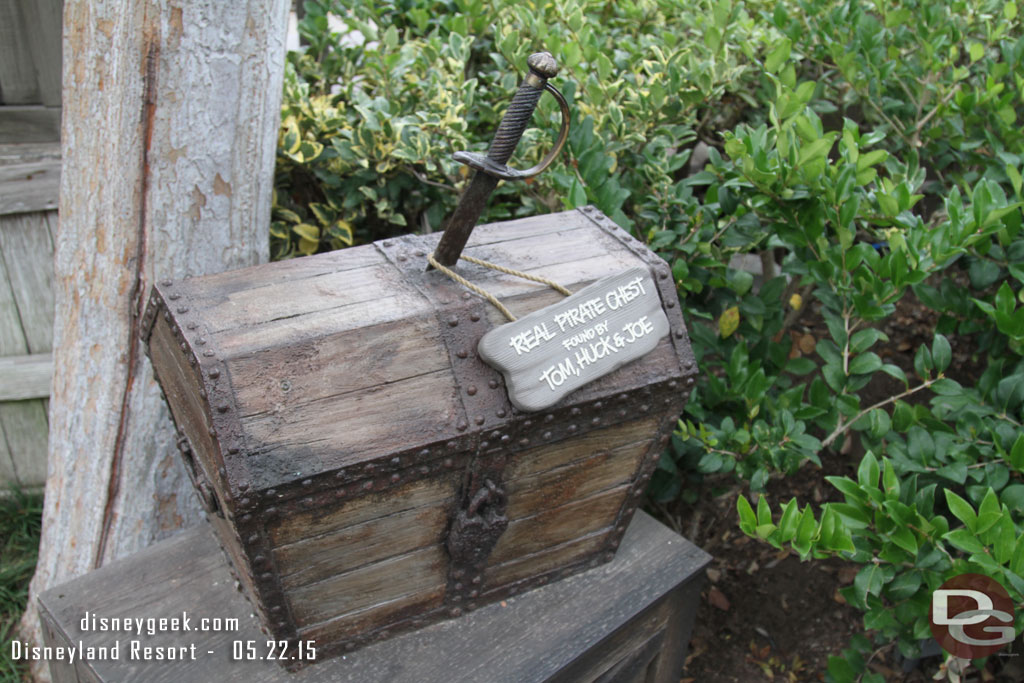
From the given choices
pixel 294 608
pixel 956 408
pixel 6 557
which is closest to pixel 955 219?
pixel 956 408

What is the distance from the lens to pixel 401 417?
1542 millimetres

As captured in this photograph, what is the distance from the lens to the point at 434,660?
1.83 meters

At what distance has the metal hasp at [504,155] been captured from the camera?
4.86 ft

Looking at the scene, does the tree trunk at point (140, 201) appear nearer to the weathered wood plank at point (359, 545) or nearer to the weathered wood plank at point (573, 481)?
the weathered wood plank at point (359, 545)

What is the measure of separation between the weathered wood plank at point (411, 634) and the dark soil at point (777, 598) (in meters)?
0.60

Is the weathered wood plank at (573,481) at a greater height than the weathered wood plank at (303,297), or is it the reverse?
the weathered wood plank at (303,297)

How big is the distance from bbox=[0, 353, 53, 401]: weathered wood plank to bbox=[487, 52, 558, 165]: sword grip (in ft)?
7.02

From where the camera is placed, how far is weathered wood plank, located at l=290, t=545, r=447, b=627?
169 cm

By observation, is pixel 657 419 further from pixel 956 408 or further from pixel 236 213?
pixel 236 213

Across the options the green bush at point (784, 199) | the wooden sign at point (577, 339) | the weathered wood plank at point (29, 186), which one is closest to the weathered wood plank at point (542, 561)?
the green bush at point (784, 199)

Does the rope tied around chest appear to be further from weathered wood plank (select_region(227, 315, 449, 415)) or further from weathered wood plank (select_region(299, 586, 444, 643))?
weathered wood plank (select_region(299, 586, 444, 643))

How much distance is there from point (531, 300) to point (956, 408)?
112cm

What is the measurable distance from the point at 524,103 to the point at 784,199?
901 mm

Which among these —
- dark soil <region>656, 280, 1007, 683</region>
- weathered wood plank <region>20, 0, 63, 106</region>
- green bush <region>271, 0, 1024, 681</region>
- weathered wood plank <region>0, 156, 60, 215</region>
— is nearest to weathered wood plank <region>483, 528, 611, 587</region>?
green bush <region>271, 0, 1024, 681</region>
